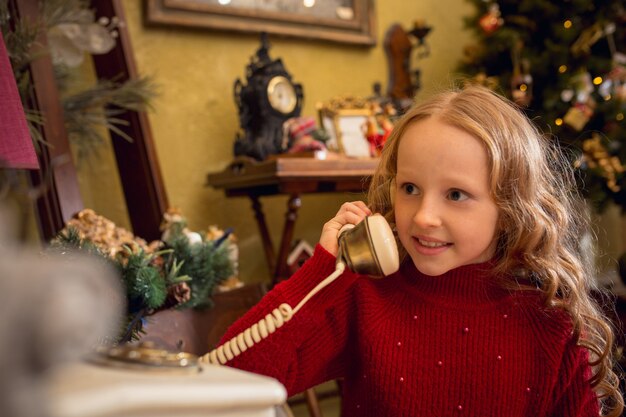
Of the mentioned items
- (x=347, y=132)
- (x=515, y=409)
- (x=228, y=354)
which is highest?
(x=347, y=132)

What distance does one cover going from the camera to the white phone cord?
2.55 ft

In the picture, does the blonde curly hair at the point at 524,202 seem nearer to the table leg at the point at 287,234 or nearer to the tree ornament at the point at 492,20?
the table leg at the point at 287,234

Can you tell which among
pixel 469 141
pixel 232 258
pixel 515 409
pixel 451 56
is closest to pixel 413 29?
pixel 451 56

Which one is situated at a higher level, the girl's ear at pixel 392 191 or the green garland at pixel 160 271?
the girl's ear at pixel 392 191

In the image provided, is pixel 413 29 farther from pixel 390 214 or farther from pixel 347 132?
pixel 390 214

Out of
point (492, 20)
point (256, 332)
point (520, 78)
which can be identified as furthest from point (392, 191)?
point (492, 20)

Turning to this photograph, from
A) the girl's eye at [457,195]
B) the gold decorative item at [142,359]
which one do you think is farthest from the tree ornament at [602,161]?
the gold decorative item at [142,359]

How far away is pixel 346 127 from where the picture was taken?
2037 millimetres

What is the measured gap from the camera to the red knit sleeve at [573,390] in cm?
91

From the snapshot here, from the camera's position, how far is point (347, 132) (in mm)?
2031

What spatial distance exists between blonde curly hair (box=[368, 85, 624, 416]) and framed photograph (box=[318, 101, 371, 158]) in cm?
100

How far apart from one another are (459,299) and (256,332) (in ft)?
1.12

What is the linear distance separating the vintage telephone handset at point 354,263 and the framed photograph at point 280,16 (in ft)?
4.61

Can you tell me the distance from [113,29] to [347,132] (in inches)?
31.5
